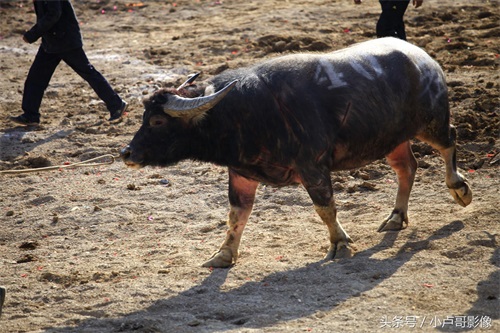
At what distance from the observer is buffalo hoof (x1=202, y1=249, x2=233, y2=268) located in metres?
7.04

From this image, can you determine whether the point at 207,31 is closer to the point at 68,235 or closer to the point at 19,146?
the point at 19,146

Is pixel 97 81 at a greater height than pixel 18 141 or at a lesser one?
greater

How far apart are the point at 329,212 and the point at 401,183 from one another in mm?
1133

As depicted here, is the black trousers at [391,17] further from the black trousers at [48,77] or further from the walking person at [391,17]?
the black trousers at [48,77]

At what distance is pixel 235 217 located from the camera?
722 cm

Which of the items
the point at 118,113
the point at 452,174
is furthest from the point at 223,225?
the point at 118,113

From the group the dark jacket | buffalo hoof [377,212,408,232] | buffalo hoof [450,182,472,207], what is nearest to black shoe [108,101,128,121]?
the dark jacket

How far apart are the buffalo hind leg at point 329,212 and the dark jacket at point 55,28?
5.16 metres

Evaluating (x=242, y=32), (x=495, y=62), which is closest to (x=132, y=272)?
(x=495, y=62)

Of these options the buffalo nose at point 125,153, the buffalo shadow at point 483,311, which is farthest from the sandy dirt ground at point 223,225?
the buffalo nose at point 125,153

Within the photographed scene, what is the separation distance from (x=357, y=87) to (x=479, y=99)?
11.7ft

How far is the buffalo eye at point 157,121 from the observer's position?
267 inches

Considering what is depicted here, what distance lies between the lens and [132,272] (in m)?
7.03

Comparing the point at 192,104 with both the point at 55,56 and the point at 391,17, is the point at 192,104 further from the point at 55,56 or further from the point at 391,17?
the point at 391,17
